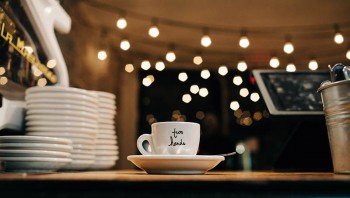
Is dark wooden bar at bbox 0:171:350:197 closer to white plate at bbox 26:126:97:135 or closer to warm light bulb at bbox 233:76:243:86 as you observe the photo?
white plate at bbox 26:126:97:135

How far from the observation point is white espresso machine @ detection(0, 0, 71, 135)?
4.78 feet

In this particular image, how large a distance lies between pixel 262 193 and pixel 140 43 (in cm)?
640

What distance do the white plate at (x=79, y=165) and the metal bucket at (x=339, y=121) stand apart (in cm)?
87

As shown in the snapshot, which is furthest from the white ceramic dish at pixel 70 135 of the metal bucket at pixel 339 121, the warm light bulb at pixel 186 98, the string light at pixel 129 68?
the warm light bulb at pixel 186 98

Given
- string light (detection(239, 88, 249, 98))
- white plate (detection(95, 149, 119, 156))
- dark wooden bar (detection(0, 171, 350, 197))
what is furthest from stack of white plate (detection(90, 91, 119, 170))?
string light (detection(239, 88, 249, 98))

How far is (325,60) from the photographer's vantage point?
7.51m

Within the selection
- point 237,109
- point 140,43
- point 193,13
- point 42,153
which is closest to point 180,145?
point 42,153

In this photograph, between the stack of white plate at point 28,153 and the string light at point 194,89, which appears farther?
the string light at point 194,89

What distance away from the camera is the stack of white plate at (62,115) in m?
1.32

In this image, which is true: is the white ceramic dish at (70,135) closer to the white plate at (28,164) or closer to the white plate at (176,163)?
the white plate at (28,164)

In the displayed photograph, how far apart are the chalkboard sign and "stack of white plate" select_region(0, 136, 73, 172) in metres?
0.73

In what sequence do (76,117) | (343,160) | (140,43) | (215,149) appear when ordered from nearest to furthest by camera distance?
(343,160) < (76,117) < (215,149) < (140,43)

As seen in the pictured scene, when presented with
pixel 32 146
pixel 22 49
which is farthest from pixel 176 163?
pixel 22 49

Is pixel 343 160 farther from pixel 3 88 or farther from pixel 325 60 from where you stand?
Answer: pixel 325 60
